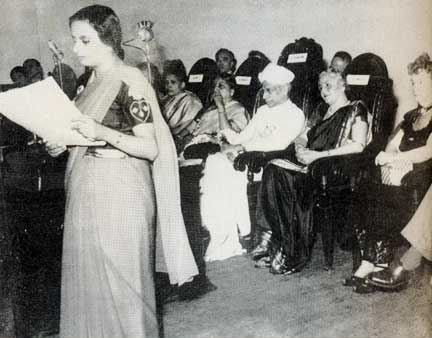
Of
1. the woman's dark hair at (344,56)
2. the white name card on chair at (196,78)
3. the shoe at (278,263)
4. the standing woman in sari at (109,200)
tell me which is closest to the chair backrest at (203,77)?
the white name card on chair at (196,78)

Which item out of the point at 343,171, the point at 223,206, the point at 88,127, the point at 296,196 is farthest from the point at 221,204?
the point at 88,127

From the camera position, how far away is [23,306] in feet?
6.38

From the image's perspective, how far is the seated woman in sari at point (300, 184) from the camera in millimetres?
2582

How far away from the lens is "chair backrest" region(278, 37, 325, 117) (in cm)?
299

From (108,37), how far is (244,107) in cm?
182

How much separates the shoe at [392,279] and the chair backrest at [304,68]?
3.49 feet

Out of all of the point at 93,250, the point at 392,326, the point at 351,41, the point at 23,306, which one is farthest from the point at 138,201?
the point at 351,41

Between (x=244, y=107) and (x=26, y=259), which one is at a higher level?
(x=244, y=107)

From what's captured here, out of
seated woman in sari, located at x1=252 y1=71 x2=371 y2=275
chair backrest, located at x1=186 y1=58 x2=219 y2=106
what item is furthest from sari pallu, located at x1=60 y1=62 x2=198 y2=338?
chair backrest, located at x1=186 y1=58 x2=219 y2=106

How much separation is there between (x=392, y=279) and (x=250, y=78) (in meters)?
1.65

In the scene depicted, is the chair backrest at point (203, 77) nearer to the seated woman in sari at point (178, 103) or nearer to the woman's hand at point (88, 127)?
the seated woman in sari at point (178, 103)

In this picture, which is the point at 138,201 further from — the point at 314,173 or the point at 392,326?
the point at 314,173

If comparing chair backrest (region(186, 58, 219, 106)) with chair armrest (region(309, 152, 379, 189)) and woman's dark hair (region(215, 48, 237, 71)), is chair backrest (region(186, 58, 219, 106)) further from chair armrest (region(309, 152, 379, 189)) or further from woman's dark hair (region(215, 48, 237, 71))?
chair armrest (region(309, 152, 379, 189))

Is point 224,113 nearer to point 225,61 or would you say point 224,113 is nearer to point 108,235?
point 225,61
